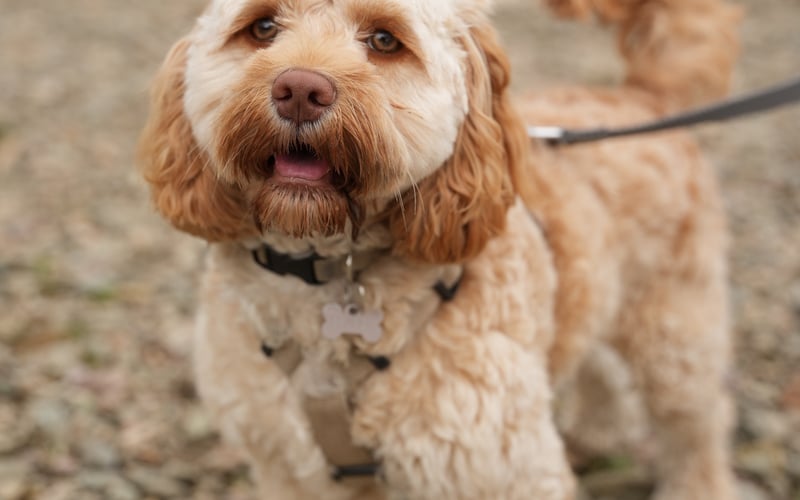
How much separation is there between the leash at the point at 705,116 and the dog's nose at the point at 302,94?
4.17ft

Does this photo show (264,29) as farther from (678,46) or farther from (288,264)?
(678,46)

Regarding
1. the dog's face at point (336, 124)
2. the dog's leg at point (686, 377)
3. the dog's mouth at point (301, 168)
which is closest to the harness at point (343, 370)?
the dog's face at point (336, 124)

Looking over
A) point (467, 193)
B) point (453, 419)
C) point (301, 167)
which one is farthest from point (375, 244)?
point (453, 419)

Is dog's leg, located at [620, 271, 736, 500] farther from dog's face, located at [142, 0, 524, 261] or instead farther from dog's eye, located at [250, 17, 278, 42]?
dog's eye, located at [250, 17, 278, 42]

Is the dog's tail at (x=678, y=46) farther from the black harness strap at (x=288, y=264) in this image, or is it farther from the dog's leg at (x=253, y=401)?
the dog's leg at (x=253, y=401)

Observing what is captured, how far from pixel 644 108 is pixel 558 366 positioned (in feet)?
3.79

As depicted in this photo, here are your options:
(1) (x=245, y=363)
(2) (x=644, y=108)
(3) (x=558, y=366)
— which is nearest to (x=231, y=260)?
(1) (x=245, y=363)

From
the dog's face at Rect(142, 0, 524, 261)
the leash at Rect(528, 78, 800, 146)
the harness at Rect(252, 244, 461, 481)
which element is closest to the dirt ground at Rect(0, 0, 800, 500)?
the dog's face at Rect(142, 0, 524, 261)

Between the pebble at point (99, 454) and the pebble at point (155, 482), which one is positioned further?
A: the pebble at point (99, 454)

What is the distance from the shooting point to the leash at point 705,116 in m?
2.99

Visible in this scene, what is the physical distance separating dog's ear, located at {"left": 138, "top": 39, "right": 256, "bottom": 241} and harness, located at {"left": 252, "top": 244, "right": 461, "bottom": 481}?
0.48ft

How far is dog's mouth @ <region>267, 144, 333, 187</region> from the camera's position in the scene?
2033mm

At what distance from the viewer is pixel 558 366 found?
119 inches

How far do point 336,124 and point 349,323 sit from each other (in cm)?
65
